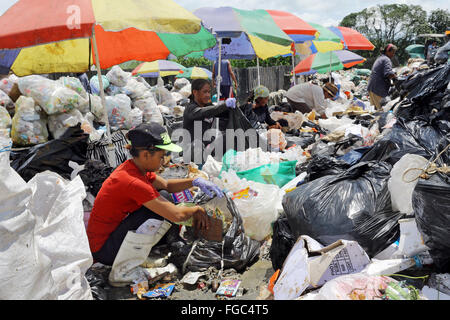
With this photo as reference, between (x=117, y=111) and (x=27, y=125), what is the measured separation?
170 cm

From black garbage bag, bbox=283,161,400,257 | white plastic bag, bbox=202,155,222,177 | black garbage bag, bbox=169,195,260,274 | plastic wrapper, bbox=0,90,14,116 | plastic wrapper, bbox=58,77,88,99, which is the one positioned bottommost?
black garbage bag, bbox=169,195,260,274

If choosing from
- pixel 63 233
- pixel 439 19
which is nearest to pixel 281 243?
pixel 63 233

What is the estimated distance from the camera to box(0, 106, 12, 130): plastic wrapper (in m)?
4.30

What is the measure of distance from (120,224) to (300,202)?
1249mm

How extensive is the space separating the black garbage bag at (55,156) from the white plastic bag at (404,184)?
2855mm

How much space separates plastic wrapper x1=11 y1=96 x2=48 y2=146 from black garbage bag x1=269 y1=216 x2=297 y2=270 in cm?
298

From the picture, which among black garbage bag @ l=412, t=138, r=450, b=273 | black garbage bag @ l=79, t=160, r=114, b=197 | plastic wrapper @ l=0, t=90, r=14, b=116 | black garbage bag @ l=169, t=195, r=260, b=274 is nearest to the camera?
black garbage bag @ l=412, t=138, r=450, b=273

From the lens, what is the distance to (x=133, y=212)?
255 centimetres

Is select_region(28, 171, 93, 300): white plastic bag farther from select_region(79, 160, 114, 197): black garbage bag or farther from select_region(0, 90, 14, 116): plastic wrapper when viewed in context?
select_region(0, 90, 14, 116): plastic wrapper

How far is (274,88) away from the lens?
15359 millimetres

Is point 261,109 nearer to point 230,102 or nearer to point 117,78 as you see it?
point 230,102

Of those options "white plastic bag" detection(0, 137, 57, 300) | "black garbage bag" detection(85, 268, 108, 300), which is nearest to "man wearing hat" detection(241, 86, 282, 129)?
"black garbage bag" detection(85, 268, 108, 300)

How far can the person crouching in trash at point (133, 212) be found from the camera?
2396 millimetres

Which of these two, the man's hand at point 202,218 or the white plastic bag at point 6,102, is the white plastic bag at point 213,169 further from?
the white plastic bag at point 6,102
